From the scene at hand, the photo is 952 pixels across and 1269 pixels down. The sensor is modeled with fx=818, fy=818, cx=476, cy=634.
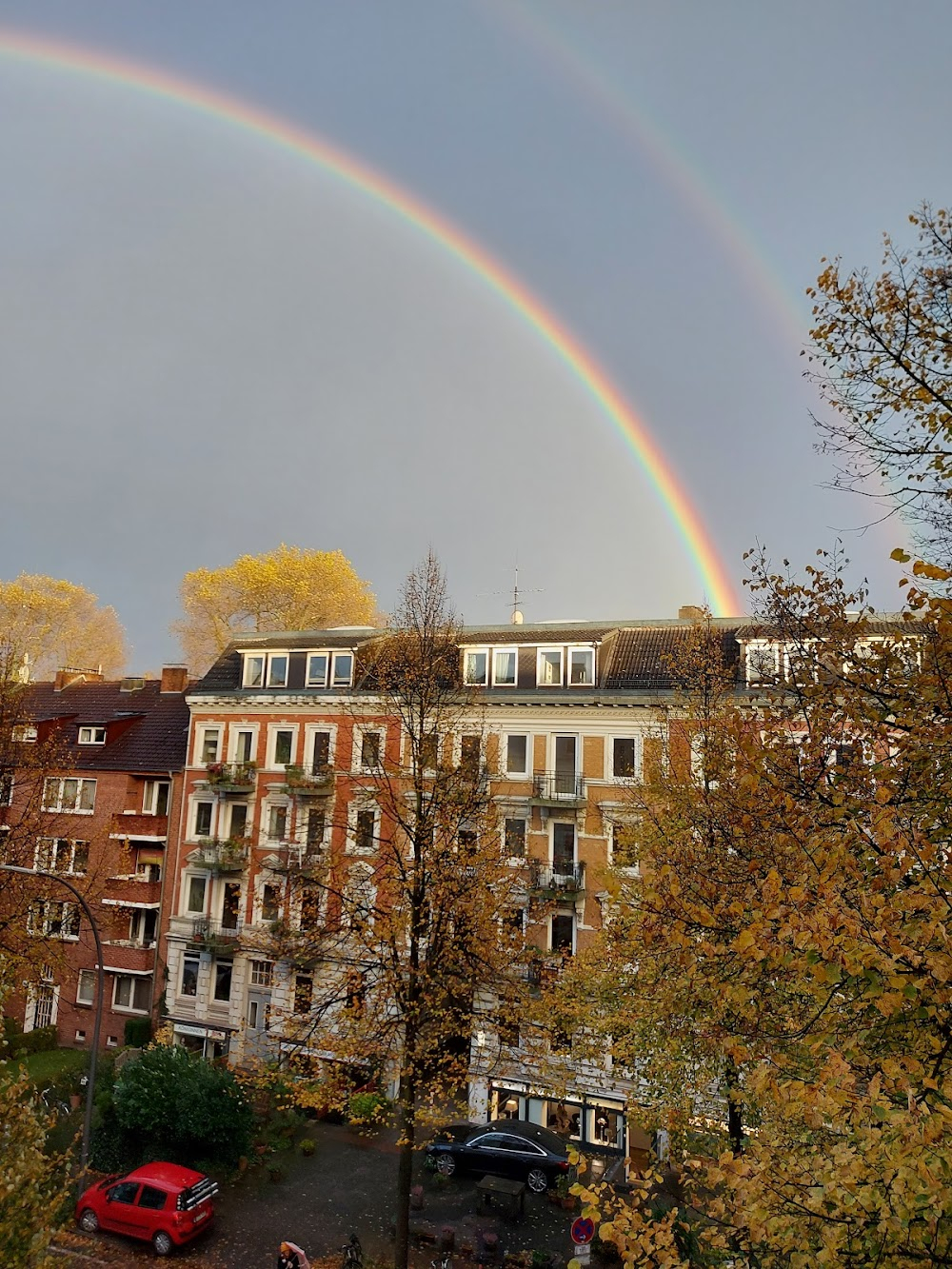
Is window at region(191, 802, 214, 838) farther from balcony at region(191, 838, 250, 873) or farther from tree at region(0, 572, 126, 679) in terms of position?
tree at region(0, 572, 126, 679)

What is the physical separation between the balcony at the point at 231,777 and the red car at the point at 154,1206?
602 inches

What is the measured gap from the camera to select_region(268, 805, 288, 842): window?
34.8 meters

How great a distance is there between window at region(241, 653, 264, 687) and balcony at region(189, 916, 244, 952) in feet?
33.6

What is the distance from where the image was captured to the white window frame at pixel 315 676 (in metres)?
35.6

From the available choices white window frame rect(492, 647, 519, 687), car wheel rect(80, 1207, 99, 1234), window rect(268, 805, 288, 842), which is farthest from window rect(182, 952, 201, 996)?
white window frame rect(492, 647, 519, 687)

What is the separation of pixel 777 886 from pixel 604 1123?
87.8 ft

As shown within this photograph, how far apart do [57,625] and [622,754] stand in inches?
2072

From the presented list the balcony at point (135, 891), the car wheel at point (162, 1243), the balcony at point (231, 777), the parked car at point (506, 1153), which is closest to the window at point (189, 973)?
the balcony at point (135, 891)

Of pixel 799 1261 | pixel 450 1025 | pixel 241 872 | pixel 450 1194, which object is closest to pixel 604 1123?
pixel 450 1194

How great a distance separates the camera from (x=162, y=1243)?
20750 millimetres

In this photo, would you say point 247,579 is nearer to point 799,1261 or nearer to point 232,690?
point 232,690

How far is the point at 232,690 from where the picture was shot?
37375mm

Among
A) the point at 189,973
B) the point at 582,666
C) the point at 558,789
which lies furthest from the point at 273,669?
the point at 558,789

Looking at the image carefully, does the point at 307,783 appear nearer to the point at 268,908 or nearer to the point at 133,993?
the point at 268,908
